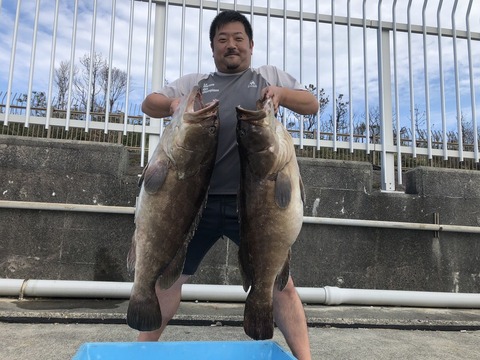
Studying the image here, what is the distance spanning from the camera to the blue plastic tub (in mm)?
1902

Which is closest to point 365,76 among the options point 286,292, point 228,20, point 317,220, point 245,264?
point 317,220

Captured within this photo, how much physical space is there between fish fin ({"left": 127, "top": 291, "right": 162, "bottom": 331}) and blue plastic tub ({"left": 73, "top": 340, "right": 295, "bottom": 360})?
32cm

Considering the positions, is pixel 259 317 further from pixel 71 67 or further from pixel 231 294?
pixel 71 67

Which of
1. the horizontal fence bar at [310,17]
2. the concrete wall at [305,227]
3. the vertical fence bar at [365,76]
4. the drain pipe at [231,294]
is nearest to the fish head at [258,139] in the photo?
the drain pipe at [231,294]

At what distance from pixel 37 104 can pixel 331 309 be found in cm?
439

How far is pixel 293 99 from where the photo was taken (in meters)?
2.58

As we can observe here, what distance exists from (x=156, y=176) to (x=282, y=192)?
0.76 metres

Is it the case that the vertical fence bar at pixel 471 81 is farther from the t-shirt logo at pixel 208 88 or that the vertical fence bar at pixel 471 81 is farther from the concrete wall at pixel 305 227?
the t-shirt logo at pixel 208 88

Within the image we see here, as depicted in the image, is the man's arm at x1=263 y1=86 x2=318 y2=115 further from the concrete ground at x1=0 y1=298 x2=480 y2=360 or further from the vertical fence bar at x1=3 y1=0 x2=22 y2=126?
the vertical fence bar at x1=3 y1=0 x2=22 y2=126

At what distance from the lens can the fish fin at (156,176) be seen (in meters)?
2.31

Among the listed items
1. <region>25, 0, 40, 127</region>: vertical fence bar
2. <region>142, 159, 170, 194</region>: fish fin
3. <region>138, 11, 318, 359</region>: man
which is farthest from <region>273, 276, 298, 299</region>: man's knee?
<region>25, 0, 40, 127</region>: vertical fence bar

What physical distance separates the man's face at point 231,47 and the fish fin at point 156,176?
921 mm

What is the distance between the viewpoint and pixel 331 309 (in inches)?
174

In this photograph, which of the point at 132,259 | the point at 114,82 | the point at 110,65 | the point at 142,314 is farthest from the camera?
the point at 114,82
